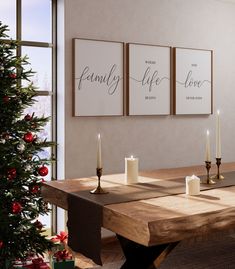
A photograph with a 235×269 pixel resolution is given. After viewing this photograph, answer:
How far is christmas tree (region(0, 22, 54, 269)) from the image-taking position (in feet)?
8.97

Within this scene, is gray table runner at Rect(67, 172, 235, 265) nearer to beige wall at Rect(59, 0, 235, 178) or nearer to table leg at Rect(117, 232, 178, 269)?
table leg at Rect(117, 232, 178, 269)

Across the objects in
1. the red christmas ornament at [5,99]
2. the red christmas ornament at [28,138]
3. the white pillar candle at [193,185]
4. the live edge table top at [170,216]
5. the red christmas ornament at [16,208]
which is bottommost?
the red christmas ornament at [16,208]

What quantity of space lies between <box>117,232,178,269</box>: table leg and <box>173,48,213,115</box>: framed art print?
2353 mm

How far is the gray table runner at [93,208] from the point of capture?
2.22 m

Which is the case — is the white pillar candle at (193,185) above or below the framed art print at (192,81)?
below

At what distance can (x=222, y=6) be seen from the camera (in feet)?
16.9

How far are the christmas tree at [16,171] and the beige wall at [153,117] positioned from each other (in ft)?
4.31

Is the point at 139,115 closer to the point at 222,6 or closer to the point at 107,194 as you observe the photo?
the point at 222,6

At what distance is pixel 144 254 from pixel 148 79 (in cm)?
234

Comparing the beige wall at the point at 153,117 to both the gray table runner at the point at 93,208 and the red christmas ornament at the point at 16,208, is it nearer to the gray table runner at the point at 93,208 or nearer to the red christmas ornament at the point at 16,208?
the red christmas ornament at the point at 16,208

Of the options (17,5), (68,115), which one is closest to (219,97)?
(68,115)

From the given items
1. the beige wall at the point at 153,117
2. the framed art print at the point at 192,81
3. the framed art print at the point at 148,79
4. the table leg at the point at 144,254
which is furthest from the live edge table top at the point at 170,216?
the framed art print at the point at 192,81

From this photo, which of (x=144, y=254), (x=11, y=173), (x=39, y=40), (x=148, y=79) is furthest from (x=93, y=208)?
(x=148, y=79)

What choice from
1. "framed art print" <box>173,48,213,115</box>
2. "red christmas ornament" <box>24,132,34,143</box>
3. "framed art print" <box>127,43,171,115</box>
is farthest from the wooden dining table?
"framed art print" <box>173,48,213,115</box>
